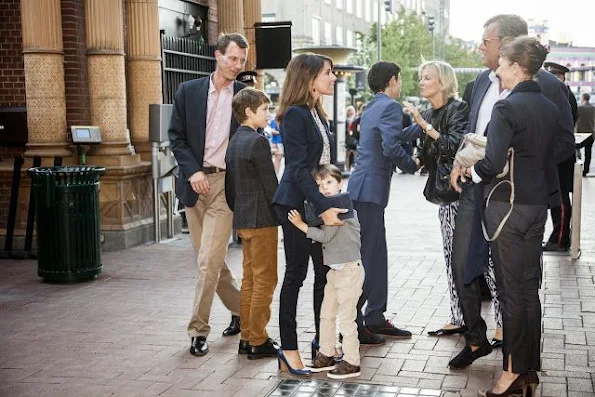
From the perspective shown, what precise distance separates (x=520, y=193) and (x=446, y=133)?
1.29 meters

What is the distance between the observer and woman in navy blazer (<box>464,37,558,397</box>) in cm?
445

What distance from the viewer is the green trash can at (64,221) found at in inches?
324

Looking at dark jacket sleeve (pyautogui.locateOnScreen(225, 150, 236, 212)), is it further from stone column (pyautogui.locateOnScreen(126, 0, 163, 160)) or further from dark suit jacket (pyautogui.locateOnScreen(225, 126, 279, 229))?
stone column (pyautogui.locateOnScreen(126, 0, 163, 160))

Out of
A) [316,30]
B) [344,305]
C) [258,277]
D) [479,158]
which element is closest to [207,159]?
[258,277]

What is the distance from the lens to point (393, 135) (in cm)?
576

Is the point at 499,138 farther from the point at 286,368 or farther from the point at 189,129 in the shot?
the point at 189,129

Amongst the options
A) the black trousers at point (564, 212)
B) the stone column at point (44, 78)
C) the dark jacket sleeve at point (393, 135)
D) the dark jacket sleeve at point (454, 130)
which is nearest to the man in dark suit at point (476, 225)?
the dark jacket sleeve at point (454, 130)

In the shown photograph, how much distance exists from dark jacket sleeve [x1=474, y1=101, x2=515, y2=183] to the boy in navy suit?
148cm

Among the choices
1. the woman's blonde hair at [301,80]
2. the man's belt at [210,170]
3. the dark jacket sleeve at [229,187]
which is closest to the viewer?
the woman's blonde hair at [301,80]

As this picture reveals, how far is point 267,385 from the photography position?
16.6ft

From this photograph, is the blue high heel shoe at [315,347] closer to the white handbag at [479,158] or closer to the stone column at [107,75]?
the white handbag at [479,158]

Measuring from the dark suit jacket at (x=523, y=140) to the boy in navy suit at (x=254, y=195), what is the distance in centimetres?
141

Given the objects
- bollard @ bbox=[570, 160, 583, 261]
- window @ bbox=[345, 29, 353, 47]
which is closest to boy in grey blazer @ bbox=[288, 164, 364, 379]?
bollard @ bbox=[570, 160, 583, 261]

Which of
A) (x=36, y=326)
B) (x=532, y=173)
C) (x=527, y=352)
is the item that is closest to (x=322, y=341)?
(x=527, y=352)
